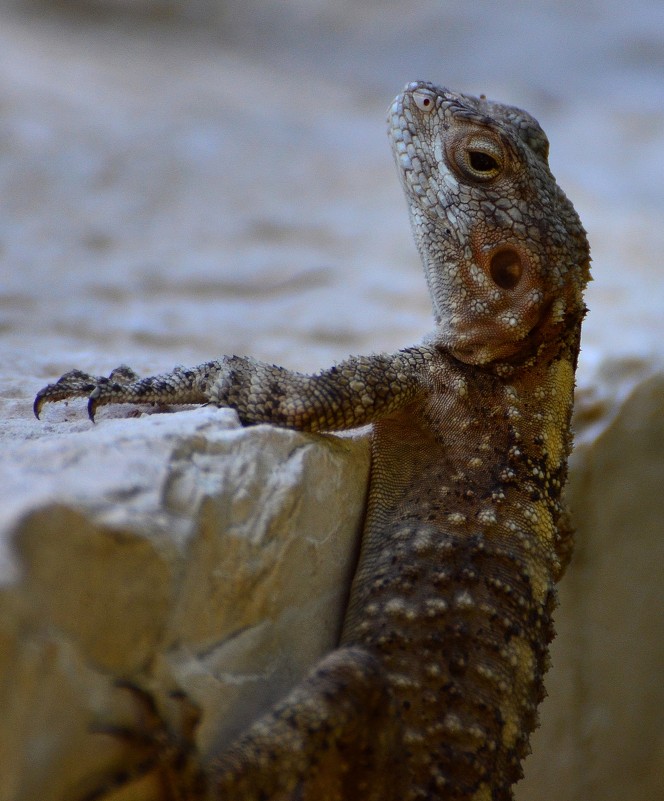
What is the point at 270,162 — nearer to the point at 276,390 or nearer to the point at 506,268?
the point at 506,268

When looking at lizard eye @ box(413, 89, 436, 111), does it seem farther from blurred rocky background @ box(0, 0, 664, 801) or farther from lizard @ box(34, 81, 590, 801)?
blurred rocky background @ box(0, 0, 664, 801)

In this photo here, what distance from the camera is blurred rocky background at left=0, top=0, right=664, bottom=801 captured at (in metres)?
1.89

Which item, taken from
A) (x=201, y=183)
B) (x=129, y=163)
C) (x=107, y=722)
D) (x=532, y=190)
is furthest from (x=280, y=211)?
(x=107, y=722)

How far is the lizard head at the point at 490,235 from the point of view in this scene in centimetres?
303

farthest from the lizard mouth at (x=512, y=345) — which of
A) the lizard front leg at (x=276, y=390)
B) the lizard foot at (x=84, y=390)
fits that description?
the lizard foot at (x=84, y=390)

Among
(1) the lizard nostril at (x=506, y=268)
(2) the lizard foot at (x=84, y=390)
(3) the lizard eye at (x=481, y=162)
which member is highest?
(3) the lizard eye at (x=481, y=162)

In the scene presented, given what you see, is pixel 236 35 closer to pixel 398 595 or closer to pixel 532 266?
pixel 532 266

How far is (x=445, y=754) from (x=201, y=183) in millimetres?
5350

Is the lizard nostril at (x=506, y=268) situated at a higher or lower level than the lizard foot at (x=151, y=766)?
higher

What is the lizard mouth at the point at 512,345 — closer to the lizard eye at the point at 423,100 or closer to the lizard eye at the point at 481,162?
the lizard eye at the point at 481,162

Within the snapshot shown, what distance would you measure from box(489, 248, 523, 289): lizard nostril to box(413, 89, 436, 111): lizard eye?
0.68 metres

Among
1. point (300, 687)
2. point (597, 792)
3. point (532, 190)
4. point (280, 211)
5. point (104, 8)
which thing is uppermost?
point (104, 8)

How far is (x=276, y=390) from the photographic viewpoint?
9.32ft

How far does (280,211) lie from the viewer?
6605 mm
